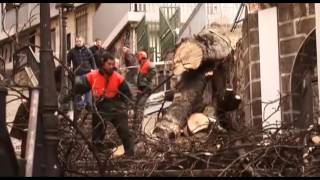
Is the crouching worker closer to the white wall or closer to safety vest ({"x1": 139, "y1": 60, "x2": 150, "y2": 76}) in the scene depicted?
the white wall

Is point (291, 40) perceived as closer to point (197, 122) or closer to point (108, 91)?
point (197, 122)

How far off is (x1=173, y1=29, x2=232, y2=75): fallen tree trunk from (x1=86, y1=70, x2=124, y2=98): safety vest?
2287 millimetres

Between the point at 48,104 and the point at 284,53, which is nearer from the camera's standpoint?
the point at 48,104

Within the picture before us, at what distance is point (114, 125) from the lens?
1012cm

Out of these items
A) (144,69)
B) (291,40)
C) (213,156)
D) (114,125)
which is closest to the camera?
(213,156)

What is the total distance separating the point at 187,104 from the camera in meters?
12.0

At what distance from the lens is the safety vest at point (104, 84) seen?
33.3 feet

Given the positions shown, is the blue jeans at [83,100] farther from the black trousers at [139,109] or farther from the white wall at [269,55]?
the white wall at [269,55]

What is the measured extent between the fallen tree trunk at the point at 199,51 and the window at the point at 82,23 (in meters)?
21.1

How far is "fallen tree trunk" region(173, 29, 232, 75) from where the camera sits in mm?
12242

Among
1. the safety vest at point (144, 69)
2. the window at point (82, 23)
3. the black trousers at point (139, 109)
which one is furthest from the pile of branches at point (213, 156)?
the window at point (82, 23)

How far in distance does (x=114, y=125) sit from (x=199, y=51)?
8.62ft

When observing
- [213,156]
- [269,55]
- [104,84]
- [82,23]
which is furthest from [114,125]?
[82,23]

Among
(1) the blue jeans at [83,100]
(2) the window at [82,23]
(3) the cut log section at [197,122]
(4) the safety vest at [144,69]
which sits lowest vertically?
(3) the cut log section at [197,122]
